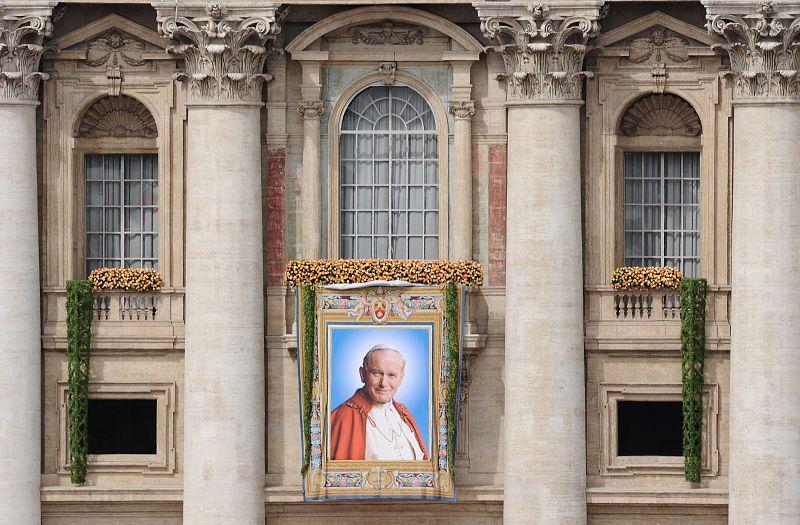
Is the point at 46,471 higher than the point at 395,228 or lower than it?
lower

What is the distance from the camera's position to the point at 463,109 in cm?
4984

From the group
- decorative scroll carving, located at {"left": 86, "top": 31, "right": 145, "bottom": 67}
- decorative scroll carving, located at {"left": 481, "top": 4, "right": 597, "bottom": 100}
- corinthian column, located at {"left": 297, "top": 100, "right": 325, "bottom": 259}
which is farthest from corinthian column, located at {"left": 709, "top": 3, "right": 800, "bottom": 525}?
decorative scroll carving, located at {"left": 86, "top": 31, "right": 145, "bottom": 67}

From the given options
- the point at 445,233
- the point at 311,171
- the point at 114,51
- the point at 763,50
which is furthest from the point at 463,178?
the point at 114,51

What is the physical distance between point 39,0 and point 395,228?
30.7ft

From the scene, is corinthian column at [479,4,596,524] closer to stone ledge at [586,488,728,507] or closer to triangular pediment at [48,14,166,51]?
stone ledge at [586,488,728,507]

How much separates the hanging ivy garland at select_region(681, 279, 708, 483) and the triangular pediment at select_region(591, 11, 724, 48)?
Result: 5.32 meters

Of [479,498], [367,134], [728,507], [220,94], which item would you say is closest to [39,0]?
[220,94]

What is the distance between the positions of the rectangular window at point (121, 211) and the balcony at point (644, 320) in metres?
10.0

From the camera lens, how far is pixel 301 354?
4953cm

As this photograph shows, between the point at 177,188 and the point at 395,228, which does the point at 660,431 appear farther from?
the point at 177,188

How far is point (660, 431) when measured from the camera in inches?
1998

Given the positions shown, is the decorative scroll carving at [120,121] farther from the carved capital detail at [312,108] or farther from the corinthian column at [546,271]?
the corinthian column at [546,271]

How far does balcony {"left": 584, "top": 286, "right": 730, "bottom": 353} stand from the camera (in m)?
49.8

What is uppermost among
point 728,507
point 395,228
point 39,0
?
point 39,0
